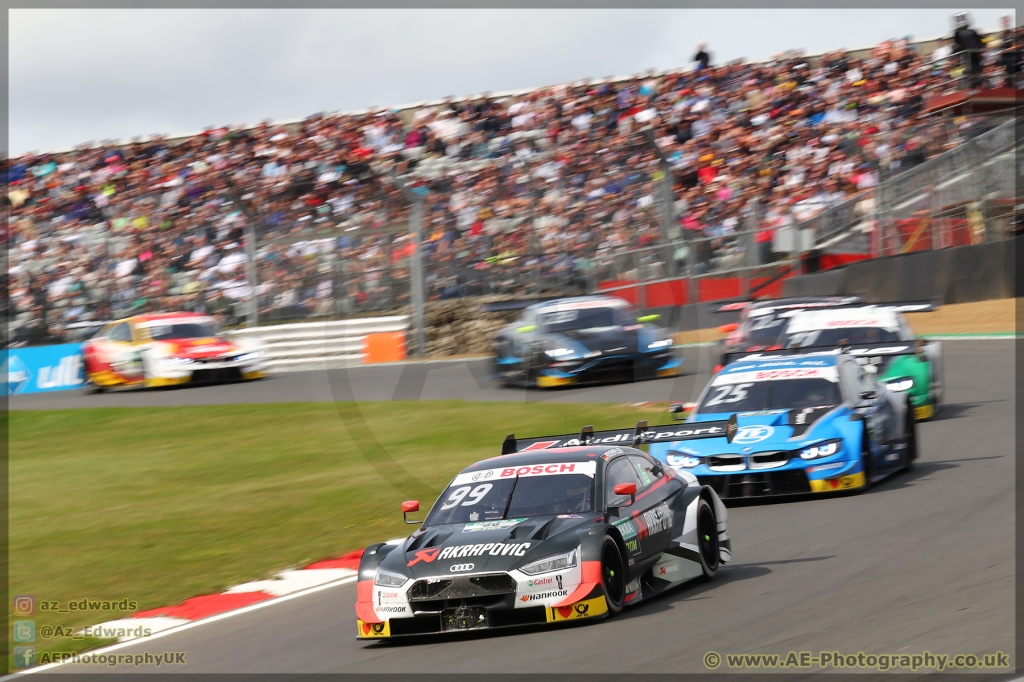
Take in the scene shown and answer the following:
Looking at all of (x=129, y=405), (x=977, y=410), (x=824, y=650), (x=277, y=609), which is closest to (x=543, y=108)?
(x=129, y=405)

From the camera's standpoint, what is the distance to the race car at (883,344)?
14180 mm

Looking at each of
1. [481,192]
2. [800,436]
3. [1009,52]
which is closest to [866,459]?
[800,436]

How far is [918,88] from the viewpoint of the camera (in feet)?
80.8

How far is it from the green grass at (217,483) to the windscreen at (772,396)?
3.09m

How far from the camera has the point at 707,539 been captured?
8.27m

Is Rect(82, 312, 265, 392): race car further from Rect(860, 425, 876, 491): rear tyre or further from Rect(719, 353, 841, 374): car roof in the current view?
Rect(860, 425, 876, 491): rear tyre

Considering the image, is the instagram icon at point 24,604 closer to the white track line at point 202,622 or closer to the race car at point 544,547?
the white track line at point 202,622

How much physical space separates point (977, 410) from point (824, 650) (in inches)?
396

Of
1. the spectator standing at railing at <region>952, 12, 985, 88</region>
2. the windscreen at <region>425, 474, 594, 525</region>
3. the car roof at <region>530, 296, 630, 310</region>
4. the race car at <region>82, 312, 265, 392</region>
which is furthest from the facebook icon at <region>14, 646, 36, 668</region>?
the spectator standing at railing at <region>952, 12, 985, 88</region>

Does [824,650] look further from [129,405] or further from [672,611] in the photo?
[129,405]

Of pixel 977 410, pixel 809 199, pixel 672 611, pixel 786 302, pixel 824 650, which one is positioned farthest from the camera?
pixel 809 199

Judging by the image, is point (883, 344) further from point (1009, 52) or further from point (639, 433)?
point (1009, 52)

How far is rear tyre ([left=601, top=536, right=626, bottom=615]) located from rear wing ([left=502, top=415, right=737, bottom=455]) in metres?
2.01

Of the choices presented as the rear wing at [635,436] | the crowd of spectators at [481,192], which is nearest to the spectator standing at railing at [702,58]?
the crowd of spectators at [481,192]
